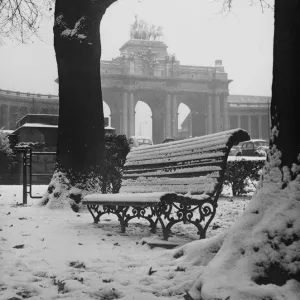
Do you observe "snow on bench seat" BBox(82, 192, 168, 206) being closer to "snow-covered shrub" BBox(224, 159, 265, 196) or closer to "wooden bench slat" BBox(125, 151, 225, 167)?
"wooden bench slat" BBox(125, 151, 225, 167)

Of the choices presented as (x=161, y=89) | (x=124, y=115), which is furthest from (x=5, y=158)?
(x=161, y=89)

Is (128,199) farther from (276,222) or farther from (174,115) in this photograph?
(174,115)

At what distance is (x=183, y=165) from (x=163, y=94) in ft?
197

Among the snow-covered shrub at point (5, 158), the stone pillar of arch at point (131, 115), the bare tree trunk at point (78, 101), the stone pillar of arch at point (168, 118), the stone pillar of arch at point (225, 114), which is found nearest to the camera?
the bare tree trunk at point (78, 101)

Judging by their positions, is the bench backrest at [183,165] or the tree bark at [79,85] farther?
the tree bark at [79,85]

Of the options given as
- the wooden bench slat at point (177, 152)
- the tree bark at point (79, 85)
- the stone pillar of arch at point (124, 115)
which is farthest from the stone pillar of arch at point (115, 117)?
the wooden bench slat at point (177, 152)

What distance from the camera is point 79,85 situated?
7199mm

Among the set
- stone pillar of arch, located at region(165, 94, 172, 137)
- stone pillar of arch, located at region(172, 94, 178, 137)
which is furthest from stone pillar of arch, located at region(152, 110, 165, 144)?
stone pillar of arch, located at region(172, 94, 178, 137)

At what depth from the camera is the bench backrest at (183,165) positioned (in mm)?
4223

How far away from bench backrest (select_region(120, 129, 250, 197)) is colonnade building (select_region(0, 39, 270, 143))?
56.5 m

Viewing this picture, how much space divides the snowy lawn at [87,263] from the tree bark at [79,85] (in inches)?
65.4

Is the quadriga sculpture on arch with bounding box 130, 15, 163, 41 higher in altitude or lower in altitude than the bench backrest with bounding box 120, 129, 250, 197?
higher

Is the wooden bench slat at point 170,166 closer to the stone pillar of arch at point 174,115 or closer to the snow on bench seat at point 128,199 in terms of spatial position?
the snow on bench seat at point 128,199

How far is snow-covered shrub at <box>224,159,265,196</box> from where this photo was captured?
418 inches
